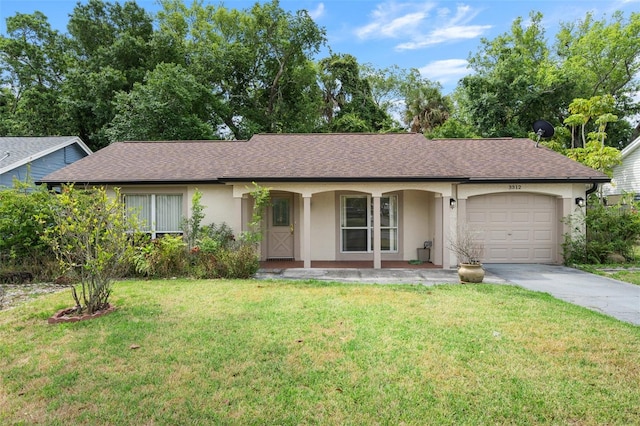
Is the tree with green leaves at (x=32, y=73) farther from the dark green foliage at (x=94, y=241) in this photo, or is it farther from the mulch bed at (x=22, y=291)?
the dark green foliage at (x=94, y=241)

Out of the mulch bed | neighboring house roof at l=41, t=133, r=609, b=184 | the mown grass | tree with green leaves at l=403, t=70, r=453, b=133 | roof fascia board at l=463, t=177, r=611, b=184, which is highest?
tree with green leaves at l=403, t=70, r=453, b=133

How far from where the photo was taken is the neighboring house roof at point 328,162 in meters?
11.1

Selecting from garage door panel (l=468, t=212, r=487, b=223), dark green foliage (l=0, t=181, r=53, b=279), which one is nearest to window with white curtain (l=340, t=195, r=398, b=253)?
garage door panel (l=468, t=212, r=487, b=223)

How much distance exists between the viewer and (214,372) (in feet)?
13.4

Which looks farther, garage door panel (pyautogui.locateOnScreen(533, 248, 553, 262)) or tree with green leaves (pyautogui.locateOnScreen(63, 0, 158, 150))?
tree with green leaves (pyautogui.locateOnScreen(63, 0, 158, 150))

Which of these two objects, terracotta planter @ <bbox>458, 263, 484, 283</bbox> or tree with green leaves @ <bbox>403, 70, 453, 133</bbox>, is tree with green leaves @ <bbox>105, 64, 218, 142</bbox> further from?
terracotta planter @ <bbox>458, 263, 484, 283</bbox>

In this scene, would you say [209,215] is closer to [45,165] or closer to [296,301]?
[296,301]

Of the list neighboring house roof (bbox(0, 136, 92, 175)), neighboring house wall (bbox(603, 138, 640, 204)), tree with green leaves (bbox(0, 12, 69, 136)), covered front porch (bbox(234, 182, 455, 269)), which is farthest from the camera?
tree with green leaves (bbox(0, 12, 69, 136))

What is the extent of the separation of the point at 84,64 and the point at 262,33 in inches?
484

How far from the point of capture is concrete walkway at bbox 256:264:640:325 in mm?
7121

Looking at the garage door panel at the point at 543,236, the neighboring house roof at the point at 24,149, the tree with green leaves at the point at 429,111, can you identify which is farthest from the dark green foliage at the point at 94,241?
the tree with green leaves at the point at 429,111

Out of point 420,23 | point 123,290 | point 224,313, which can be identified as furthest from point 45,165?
point 420,23

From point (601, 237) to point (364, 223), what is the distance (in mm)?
7254

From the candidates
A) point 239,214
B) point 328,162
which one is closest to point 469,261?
point 328,162
